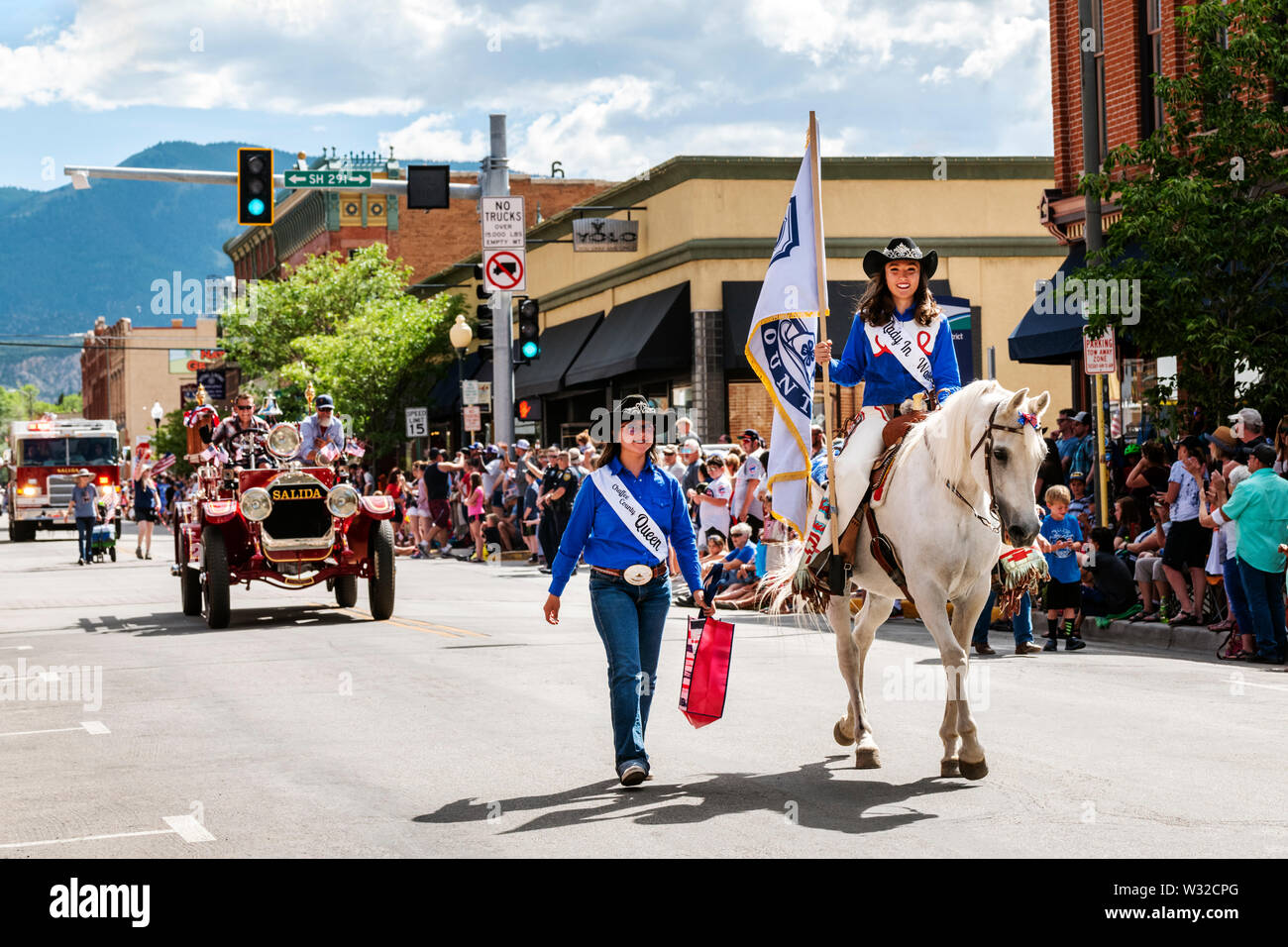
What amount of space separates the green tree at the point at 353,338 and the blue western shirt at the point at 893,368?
141 ft

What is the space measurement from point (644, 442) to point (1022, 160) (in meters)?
30.0

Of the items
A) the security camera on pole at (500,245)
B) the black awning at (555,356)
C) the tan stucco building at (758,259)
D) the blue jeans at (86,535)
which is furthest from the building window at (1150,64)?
→ the blue jeans at (86,535)

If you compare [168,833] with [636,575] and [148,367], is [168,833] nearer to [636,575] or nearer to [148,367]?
[636,575]

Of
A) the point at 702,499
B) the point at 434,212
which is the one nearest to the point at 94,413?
the point at 434,212

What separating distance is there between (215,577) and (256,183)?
9481mm

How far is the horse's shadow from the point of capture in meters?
7.61

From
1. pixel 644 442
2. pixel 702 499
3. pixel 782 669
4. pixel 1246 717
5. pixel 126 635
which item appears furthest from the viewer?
pixel 702 499

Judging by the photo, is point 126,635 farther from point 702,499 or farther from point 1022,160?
point 1022,160

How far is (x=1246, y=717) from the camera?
10.7 m

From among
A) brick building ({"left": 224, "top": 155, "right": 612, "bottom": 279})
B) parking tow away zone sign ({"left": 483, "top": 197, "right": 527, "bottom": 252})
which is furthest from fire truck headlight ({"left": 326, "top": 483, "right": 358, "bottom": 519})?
brick building ({"left": 224, "top": 155, "right": 612, "bottom": 279})

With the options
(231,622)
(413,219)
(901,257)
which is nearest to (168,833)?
(901,257)

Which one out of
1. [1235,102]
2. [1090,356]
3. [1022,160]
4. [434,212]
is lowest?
[1090,356]

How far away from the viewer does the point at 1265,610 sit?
14.3m
